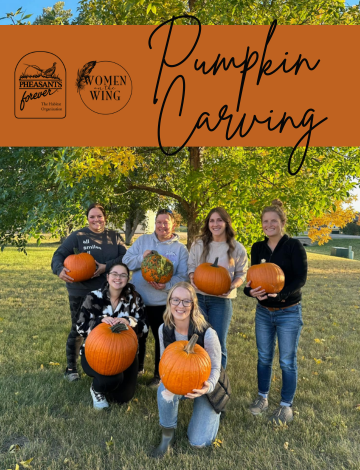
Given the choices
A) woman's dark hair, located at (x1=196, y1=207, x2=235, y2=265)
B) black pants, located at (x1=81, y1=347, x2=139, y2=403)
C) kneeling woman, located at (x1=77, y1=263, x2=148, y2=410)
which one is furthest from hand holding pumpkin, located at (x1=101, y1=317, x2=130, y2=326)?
woman's dark hair, located at (x1=196, y1=207, x2=235, y2=265)

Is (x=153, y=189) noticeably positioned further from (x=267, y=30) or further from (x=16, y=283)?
(x=16, y=283)

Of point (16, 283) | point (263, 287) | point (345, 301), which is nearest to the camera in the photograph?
point (263, 287)

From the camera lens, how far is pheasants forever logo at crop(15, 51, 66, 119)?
500cm

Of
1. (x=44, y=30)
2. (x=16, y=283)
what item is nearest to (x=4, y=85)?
(x=44, y=30)

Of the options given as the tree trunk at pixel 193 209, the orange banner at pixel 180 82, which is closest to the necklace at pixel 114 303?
the orange banner at pixel 180 82

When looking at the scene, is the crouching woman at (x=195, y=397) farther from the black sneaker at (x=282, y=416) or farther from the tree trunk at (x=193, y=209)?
the tree trunk at (x=193, y=209)

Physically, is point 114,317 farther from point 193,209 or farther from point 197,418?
point 193,209

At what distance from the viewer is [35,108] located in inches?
200

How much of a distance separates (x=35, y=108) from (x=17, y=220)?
222 cm

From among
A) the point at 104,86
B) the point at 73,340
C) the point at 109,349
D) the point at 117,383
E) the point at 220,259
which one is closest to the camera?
the point at 109,349

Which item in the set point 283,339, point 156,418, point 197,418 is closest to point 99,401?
point 156,418

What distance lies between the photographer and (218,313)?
13.4ft

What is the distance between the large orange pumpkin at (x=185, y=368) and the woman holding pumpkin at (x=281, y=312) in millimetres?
900

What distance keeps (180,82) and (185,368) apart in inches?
139
